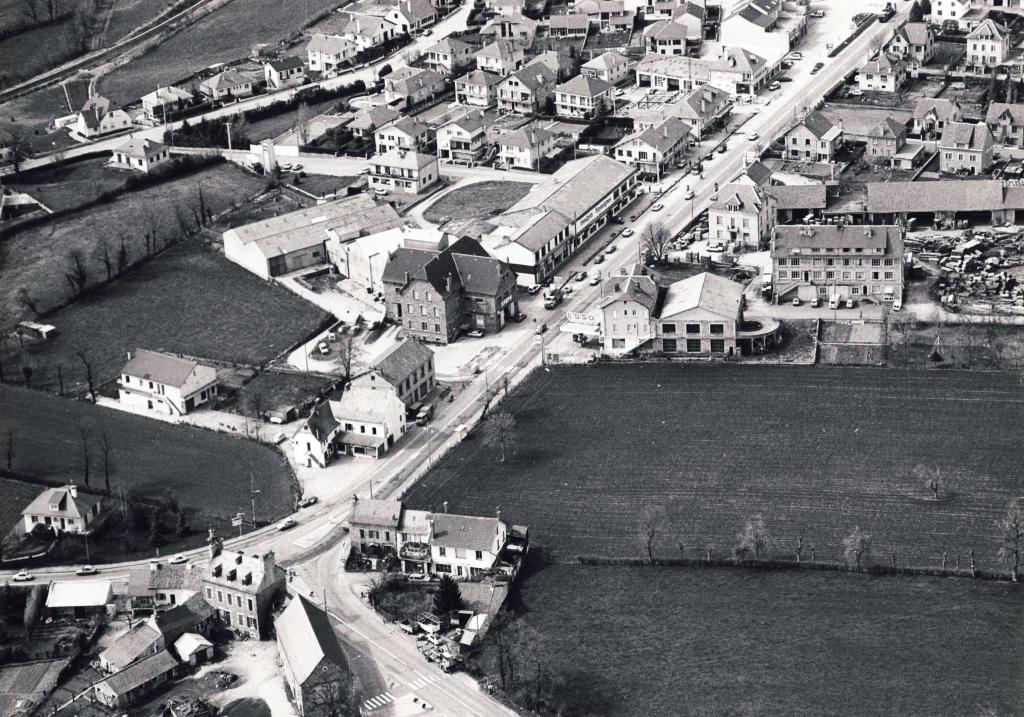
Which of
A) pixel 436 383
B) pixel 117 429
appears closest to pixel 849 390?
pixel 436 383

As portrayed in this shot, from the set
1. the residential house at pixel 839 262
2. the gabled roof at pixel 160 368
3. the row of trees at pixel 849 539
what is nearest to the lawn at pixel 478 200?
the residential house at pixel 839 262

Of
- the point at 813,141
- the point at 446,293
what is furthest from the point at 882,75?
the point at 446,293

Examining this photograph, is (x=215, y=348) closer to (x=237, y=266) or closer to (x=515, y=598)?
(x=237, y=266)

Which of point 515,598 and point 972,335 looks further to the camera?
point 972,335

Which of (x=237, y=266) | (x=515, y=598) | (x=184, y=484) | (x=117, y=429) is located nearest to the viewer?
(x=515, y=598)

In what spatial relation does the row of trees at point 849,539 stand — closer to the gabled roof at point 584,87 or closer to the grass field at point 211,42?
the gabled roof at point 584,87

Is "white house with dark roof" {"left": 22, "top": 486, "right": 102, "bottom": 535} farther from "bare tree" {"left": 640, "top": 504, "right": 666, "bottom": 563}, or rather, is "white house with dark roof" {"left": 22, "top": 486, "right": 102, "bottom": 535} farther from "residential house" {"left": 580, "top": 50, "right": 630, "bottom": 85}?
"residential house" {"left": 580, "top": 50, "right": 630, "bottom": 85}
